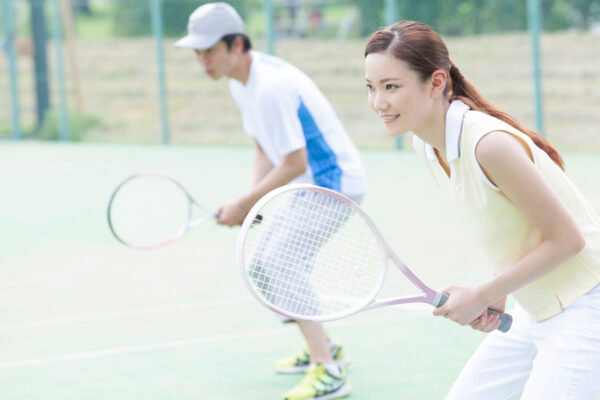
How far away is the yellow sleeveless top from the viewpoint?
2.60 metres

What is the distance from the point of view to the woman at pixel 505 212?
99.6 inches

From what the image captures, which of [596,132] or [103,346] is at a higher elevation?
[103,346]

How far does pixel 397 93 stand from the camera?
8.74 feet

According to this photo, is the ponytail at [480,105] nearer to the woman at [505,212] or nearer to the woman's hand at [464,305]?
the woman at [505,212]

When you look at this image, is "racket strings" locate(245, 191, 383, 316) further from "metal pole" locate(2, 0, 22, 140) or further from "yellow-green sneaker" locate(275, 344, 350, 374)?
"metal pole" locate(2, 0, 22, 140)

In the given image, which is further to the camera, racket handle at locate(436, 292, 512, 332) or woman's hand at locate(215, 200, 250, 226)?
woman's hand at locate(215, 200, 250, 226)

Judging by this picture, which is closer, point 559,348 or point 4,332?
point 559,348

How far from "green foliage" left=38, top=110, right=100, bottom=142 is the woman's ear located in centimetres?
1602

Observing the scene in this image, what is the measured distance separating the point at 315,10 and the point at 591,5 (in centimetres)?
864

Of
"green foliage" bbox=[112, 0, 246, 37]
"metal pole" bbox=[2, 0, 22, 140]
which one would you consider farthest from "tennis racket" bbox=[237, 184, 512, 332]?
"metal pole" bbox=[2, 0, 22, 140]

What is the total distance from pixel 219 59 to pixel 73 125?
14167 millimetres

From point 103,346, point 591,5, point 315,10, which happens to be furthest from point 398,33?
point 315,10

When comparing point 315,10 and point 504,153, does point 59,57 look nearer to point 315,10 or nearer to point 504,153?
point 315,10

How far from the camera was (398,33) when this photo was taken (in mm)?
2664
